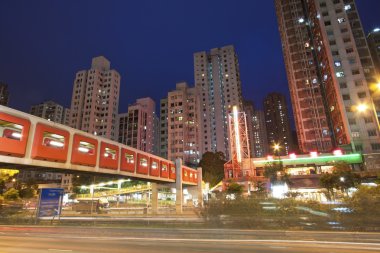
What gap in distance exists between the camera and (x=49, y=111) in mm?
171375

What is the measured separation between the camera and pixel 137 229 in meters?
24.5

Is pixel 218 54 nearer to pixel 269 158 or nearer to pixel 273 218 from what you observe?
pixel 269 158

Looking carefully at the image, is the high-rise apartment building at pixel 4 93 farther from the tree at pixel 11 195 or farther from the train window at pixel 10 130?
the train window at pixel 10 130

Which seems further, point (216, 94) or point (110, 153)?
point (216, 94)

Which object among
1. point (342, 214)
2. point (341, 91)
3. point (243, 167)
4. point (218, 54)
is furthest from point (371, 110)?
point (218, 54)

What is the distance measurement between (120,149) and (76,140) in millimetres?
8362

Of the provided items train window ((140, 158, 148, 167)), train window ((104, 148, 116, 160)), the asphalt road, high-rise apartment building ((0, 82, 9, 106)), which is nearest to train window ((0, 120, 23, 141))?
the asphalt road

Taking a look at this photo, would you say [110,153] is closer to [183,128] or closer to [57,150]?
[57,150]

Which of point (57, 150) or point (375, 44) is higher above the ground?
point (375, 44)

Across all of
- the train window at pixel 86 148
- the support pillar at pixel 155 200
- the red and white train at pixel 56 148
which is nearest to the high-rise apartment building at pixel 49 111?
the support pillar at pixel 155 200

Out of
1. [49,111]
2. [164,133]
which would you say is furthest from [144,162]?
[49,111]

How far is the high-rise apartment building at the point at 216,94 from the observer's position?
445 feet

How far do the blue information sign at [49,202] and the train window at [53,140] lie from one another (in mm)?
6421

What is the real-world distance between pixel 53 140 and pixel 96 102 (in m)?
109
